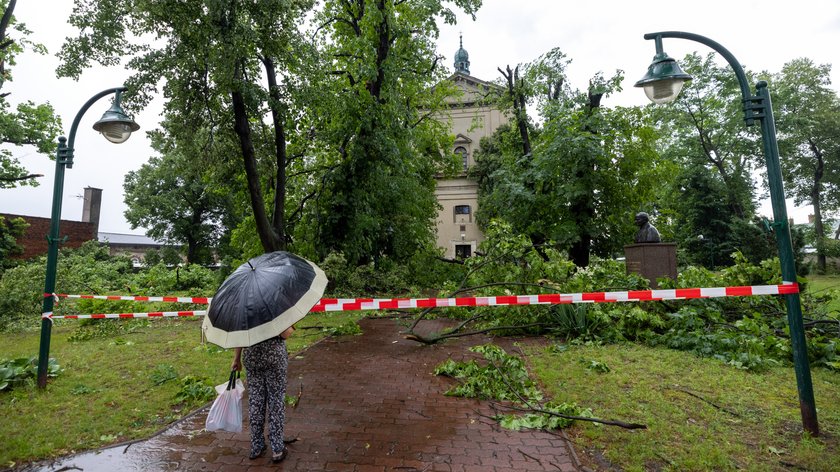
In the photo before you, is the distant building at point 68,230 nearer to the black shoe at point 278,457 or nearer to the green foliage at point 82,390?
the green foliage at point 82,390

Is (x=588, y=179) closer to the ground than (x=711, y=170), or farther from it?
closer to the ground

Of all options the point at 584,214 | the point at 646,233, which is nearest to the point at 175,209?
the point at 584,214

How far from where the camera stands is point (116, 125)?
5684 mm

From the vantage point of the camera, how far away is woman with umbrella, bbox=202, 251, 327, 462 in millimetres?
3029

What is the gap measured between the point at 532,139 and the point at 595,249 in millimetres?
7806

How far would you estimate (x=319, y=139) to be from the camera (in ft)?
48.6

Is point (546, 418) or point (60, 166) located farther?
point (60, 166)

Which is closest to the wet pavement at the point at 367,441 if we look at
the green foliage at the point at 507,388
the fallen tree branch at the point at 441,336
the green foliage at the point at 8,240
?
the green foliage at the point at 507,388

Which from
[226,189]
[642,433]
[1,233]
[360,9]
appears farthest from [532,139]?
[1,233]

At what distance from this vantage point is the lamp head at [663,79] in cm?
450

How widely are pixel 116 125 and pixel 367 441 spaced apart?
5.35 metres

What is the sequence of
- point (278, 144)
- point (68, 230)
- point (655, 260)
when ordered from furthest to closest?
point (68, 230) → point (278, 144) → point (655, 260)

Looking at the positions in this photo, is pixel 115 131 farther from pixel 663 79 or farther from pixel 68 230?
pixel 68 230

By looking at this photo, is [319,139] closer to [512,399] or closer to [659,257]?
[659,257]
